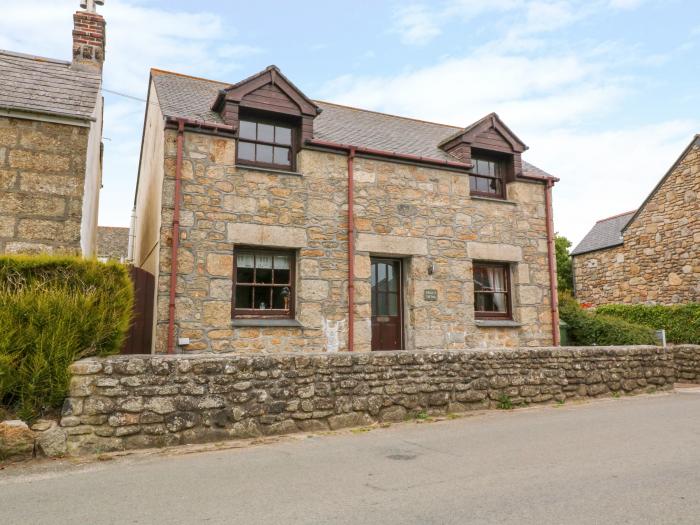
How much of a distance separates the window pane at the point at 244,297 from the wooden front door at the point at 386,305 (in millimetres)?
2660

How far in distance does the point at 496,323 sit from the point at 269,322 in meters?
5.18

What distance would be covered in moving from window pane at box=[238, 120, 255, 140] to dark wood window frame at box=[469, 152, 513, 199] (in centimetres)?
523

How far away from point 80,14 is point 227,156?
513 centimetres

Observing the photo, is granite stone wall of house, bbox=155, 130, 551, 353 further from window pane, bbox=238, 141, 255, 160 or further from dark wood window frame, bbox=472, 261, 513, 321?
window pane, bbox=238, 141, 255, 160

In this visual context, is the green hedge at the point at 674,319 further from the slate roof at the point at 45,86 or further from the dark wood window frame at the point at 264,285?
the slate roof at the point at 45,86

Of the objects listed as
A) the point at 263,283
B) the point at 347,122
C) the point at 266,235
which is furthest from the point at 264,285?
the point at 347,122

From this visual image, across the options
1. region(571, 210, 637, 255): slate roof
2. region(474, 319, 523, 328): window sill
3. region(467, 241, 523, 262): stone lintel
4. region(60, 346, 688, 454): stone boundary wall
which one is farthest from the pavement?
region(571, 210, 637, 255): slate roof

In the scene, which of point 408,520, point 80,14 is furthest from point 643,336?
point 80,14

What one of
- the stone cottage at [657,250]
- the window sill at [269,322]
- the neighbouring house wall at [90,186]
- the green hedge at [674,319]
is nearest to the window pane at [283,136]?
the neighbouring house wall at [90,186]

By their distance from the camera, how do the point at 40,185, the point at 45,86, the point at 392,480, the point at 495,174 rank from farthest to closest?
1. the point at 495,174
2. the point at 45,86
3. the point at 40,185
4. the point at 392,480

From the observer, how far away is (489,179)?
12.9 meters

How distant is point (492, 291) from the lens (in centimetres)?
1230

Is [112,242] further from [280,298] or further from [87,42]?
[280,298]

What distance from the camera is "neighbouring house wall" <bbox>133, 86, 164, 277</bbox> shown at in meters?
10.3
